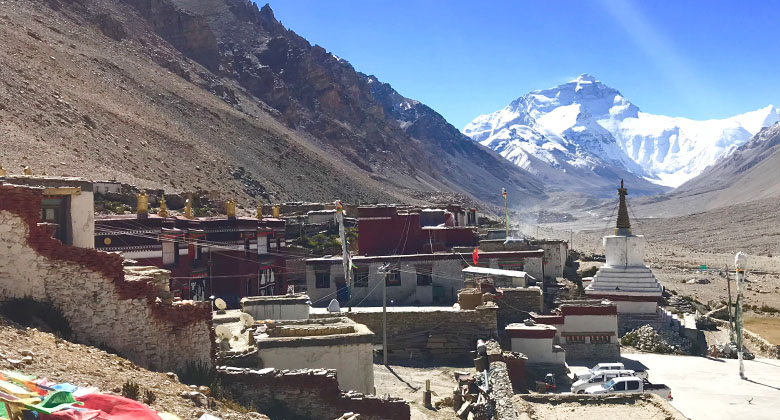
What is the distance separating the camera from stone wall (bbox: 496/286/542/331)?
24.2 metres

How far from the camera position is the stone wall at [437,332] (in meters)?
21.4

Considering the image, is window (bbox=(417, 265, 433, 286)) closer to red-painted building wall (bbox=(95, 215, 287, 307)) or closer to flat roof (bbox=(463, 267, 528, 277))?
flat roof (bbox=(463, 267, 528, 277))

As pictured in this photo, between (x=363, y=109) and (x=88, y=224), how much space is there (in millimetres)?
180673

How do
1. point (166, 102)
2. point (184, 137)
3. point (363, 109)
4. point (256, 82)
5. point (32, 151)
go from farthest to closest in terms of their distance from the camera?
point (363, 109) < point (256, 82) < point (166, 102) < point (184, 137) < point (32, 151)

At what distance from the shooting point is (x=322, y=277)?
27.4 metres

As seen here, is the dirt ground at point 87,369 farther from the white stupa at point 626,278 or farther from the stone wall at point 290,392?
the white stupa at point 626,278

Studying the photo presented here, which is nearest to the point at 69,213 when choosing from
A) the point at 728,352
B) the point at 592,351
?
the point at 592,351

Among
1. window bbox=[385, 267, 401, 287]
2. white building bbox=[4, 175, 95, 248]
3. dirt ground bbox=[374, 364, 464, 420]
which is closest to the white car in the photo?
dirt ground bbox=[374, 364, 464, 420]

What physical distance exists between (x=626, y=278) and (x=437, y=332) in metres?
12.7

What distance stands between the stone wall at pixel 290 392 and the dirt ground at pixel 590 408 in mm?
3696

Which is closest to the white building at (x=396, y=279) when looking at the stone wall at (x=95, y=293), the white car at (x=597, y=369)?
the white car at (x=597, y=369)

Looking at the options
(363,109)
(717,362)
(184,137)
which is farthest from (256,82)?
(717,362)

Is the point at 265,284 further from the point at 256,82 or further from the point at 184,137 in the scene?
the point at 256,82

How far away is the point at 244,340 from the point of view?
1484 centimetres
